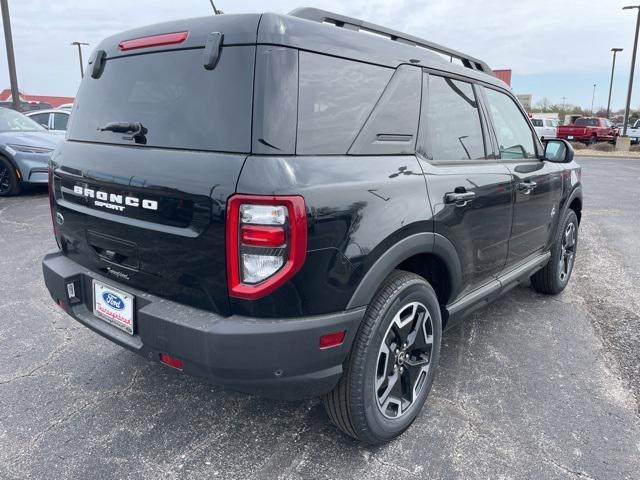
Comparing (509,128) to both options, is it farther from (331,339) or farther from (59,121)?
(59,121)

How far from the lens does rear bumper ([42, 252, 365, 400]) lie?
1.84 m

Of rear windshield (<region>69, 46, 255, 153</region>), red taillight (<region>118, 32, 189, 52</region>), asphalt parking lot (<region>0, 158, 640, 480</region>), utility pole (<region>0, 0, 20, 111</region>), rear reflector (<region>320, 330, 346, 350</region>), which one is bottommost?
asphalt parking lot (<region>0, 158, 640, 480</region>)

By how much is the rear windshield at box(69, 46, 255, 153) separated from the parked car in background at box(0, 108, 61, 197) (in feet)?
22.2

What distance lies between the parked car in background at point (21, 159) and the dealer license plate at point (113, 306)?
7022mm

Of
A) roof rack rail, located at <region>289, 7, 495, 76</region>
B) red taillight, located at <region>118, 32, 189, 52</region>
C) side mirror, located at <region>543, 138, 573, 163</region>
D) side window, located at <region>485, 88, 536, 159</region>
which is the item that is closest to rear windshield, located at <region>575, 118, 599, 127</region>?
side mirror, located at <region>543, 138, 573, 163</region>

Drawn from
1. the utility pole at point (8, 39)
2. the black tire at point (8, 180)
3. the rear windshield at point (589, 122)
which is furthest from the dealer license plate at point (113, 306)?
the rear windshield at point (589, 122)

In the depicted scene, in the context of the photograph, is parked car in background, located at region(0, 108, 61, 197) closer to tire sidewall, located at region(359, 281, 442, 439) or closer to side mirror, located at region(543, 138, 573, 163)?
side mirror, located at region(543, 138, 573, 163)

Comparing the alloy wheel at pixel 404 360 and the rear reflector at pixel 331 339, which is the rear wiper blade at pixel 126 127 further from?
the alloy wheel at pixel 404 360

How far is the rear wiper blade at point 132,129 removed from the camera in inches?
86.2

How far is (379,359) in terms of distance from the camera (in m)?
2.29

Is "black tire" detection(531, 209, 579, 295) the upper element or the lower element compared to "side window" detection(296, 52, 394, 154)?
lower

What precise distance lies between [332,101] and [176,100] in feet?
2.20

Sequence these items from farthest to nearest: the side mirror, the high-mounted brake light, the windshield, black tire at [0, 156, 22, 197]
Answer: the windshield → black tire at [0, 156, 22, 197] → the side mirror → the high-mounted brake light

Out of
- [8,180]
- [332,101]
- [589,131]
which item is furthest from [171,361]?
[589,131]
